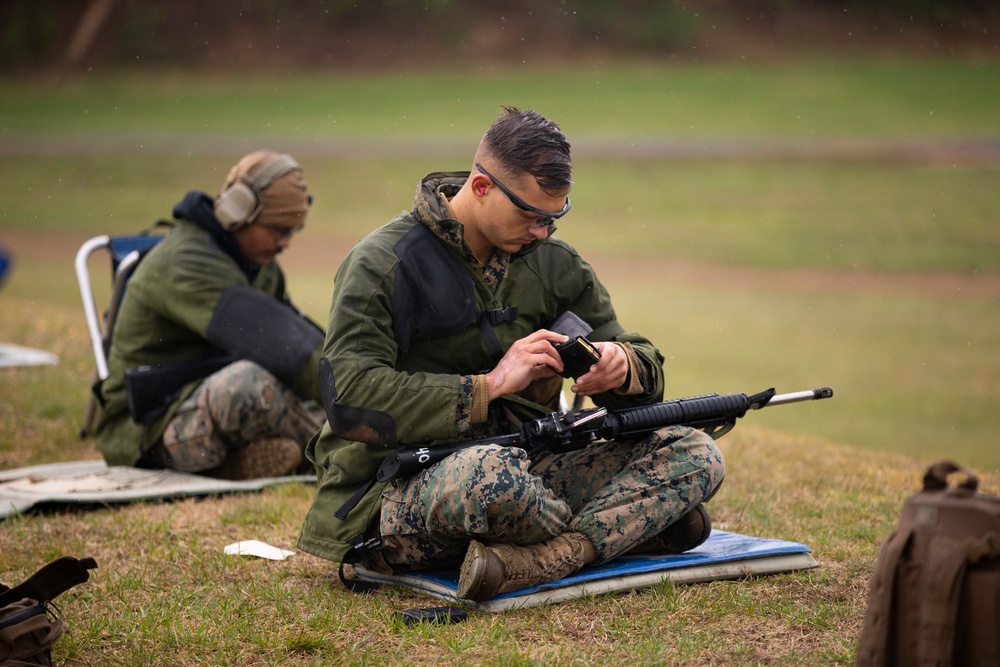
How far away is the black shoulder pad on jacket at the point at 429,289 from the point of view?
4.09 m

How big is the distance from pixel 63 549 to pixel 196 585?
822 millimetres

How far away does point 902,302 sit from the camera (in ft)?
60.1

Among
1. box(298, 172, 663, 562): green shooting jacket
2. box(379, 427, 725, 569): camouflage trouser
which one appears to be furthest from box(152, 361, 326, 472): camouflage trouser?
box(379, 427, 725, 569): camouflage trouser

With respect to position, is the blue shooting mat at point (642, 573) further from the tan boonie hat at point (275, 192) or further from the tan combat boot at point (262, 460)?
the tan boonie hat at point (275, 192)

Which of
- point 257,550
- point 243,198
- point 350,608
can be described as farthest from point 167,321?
point 350,608

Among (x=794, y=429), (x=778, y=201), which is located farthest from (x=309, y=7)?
(x=794, y=429)

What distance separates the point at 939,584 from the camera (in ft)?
9.42

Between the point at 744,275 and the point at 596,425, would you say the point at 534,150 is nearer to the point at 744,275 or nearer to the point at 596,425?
the point at 596,425

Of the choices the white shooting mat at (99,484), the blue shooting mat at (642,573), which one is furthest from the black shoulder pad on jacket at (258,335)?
the blue shooting mat at (642,573)

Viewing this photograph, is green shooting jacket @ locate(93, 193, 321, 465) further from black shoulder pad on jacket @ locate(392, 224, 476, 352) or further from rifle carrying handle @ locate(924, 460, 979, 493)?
rifle carrying handle @ locate(924, 460, 979, 493)

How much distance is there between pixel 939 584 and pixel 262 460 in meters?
3.93

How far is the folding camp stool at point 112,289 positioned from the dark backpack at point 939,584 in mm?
4608

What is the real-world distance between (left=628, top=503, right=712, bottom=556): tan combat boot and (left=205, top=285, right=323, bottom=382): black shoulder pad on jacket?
7.17 feet

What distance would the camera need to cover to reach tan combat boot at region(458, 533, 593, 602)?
3.85 meters
